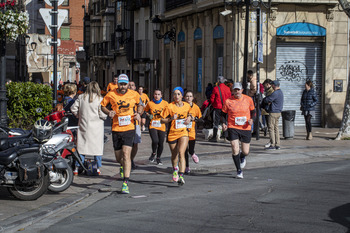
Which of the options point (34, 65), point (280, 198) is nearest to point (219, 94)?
point (280, 198)

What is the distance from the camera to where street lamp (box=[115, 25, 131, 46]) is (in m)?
45.9

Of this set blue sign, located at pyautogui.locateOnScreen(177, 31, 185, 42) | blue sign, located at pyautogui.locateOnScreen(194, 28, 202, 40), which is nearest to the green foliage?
blue sign, located at pyautogui.locateOnScreen(194, 28, 202, 40)

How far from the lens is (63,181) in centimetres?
1066

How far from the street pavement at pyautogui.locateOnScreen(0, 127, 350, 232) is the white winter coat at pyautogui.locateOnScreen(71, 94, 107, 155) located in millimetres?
547

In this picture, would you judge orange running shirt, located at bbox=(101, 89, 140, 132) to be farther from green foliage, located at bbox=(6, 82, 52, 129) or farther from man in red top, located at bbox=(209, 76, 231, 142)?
man in red top, located at bbox=(209, 76, 231, 142)

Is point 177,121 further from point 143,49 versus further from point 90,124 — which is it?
point 143,49

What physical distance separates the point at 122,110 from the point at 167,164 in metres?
3.95

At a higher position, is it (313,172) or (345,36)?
(345,36)

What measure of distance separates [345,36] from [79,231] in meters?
18.6

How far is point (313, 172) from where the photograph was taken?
12953mm

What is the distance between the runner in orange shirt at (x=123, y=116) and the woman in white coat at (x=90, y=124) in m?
1.26

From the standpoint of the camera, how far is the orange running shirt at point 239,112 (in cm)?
1238

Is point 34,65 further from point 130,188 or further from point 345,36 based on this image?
point 130,188

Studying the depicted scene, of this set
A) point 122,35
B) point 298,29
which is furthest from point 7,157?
point 122,35
